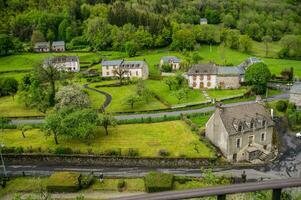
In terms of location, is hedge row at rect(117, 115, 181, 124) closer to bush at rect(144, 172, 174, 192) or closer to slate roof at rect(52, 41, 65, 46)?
bush at rect(144, 172, 174, 192)

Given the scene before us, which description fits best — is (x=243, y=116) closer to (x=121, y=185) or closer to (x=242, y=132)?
(x=242, y=132)

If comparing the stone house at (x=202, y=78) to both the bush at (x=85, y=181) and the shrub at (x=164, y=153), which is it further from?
the bush at (x=85, y=181)

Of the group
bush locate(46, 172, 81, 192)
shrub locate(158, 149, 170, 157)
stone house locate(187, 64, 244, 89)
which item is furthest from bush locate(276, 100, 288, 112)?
bush locate(46, 172, 81, 192)

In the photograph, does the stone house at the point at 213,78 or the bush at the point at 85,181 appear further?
the stone house at the point at 213,78

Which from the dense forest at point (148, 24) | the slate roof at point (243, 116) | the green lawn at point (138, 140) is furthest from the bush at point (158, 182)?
the dense forest at point (148, 24)

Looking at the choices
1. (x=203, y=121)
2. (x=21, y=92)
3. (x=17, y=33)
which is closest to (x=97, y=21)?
(x=17, y=33)

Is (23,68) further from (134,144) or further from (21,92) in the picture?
(134,144)
